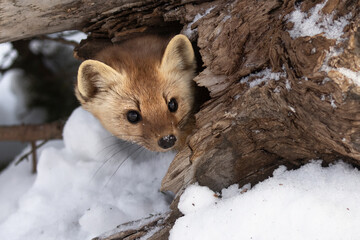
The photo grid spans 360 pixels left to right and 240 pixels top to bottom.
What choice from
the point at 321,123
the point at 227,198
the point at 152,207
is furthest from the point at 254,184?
the point at 152,207

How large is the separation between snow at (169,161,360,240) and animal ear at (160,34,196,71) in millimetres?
865

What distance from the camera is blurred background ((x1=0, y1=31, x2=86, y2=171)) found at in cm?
389

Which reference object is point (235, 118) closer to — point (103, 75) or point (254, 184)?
point (254, 184)

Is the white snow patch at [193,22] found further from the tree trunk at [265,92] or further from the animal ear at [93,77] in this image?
the animal ear at [93,77]

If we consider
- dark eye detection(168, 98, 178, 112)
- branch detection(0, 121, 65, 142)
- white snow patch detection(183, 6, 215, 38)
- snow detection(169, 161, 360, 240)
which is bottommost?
branch detection(0, 121, 65, 142)

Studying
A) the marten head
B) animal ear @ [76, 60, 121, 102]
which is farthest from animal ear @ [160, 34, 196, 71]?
animal ear @ [76, 60, 121, 102]

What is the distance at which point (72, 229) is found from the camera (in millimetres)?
2584

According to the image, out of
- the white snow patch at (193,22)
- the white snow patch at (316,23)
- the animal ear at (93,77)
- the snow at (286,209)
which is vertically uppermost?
the white snow patch at (316,23)

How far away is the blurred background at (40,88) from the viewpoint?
12.8 ft

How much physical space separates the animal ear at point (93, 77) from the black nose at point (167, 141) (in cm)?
50

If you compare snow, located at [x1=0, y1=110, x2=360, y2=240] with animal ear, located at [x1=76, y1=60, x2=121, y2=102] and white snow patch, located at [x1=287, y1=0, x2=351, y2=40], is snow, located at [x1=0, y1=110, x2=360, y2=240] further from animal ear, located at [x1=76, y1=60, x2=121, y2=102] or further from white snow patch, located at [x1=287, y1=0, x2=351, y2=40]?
white snow patch, located at [x1=287, y1=0, x2=351, y2=40]

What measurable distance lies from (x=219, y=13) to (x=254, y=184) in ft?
3.08

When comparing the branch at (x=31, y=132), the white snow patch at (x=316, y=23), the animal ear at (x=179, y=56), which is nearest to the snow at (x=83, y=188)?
the branch at (x=31, y=132)

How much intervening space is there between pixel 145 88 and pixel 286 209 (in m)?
1.09
